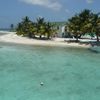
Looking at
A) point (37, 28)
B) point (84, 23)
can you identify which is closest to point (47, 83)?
point (84, 23)

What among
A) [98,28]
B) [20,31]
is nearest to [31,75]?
[98,28]

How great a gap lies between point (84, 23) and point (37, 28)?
490 inches

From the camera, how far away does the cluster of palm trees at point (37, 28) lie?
2790 inches

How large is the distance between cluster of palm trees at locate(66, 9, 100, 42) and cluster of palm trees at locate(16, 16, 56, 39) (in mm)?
6118

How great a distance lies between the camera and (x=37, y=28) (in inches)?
2857

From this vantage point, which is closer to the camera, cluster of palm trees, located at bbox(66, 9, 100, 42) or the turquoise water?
the turquoise water

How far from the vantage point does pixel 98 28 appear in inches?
2601

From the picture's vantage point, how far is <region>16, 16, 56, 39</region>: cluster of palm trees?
70875 mm

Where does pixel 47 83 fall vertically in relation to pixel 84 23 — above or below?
below

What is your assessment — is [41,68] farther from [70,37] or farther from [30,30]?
[70,37]

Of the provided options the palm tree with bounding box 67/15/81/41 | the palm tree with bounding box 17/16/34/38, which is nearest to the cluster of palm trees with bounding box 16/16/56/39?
the palm tree with bounding box 17/16/34/38

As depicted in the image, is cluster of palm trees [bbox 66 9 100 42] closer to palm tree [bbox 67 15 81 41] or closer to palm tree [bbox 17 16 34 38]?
palm tree [bbox 67 15 81 41]

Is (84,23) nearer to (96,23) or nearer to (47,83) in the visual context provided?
(96,23)

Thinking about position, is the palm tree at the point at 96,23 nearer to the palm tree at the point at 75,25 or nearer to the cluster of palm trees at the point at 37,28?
the palm tree at the point at 75,25
